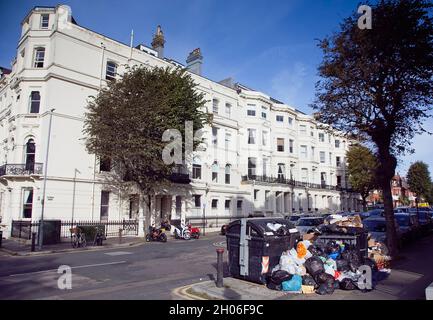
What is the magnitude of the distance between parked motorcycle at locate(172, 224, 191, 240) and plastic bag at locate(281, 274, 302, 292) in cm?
1658

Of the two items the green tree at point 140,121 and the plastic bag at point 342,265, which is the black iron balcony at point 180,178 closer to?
the green tree at point 140,121

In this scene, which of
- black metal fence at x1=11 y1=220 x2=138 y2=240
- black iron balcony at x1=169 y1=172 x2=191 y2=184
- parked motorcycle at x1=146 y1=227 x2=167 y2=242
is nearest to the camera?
black metal fence at x1=11 y1=220 x2=138 y2=240

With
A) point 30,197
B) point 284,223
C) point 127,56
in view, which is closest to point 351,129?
point 284,223

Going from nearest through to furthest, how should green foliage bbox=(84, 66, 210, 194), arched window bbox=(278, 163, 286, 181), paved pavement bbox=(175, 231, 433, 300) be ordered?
paved pavement bbox=(175, 231, 433, 300)
green foliage bbox=(84, 66, 210, 194)
arched window bbox=(278, 163, 286, 181)

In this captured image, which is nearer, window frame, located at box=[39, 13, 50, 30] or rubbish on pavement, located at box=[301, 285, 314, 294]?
rubbish on pavement, located at box=[301, 285, 314, 294]

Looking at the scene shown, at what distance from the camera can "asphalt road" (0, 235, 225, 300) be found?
805cm

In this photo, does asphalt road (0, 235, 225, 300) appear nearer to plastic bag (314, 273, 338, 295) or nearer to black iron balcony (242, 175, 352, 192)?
plastic bag (314, 273, 338, 295)

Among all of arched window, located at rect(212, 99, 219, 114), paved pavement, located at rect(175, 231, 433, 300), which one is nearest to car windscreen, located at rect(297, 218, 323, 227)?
paved pavement, located at rect(175, 231, 433, 300)

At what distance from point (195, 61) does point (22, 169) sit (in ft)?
69.4

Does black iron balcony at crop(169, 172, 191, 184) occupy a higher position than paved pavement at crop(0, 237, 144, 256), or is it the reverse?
black iron balcony at crop(169, 172, 191, 184)

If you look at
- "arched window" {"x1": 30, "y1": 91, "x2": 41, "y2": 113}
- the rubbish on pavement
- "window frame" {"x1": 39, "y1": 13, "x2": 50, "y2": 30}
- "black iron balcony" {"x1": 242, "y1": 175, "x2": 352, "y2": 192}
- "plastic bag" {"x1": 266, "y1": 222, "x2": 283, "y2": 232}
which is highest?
"window frame" {"x1": 39, "y1": 13, "x2": 50, "y2": 30}

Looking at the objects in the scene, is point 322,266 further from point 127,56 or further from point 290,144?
point 290,144

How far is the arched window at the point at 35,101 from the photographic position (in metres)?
24.6

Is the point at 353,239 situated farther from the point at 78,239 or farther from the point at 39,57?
the point at 39,57
